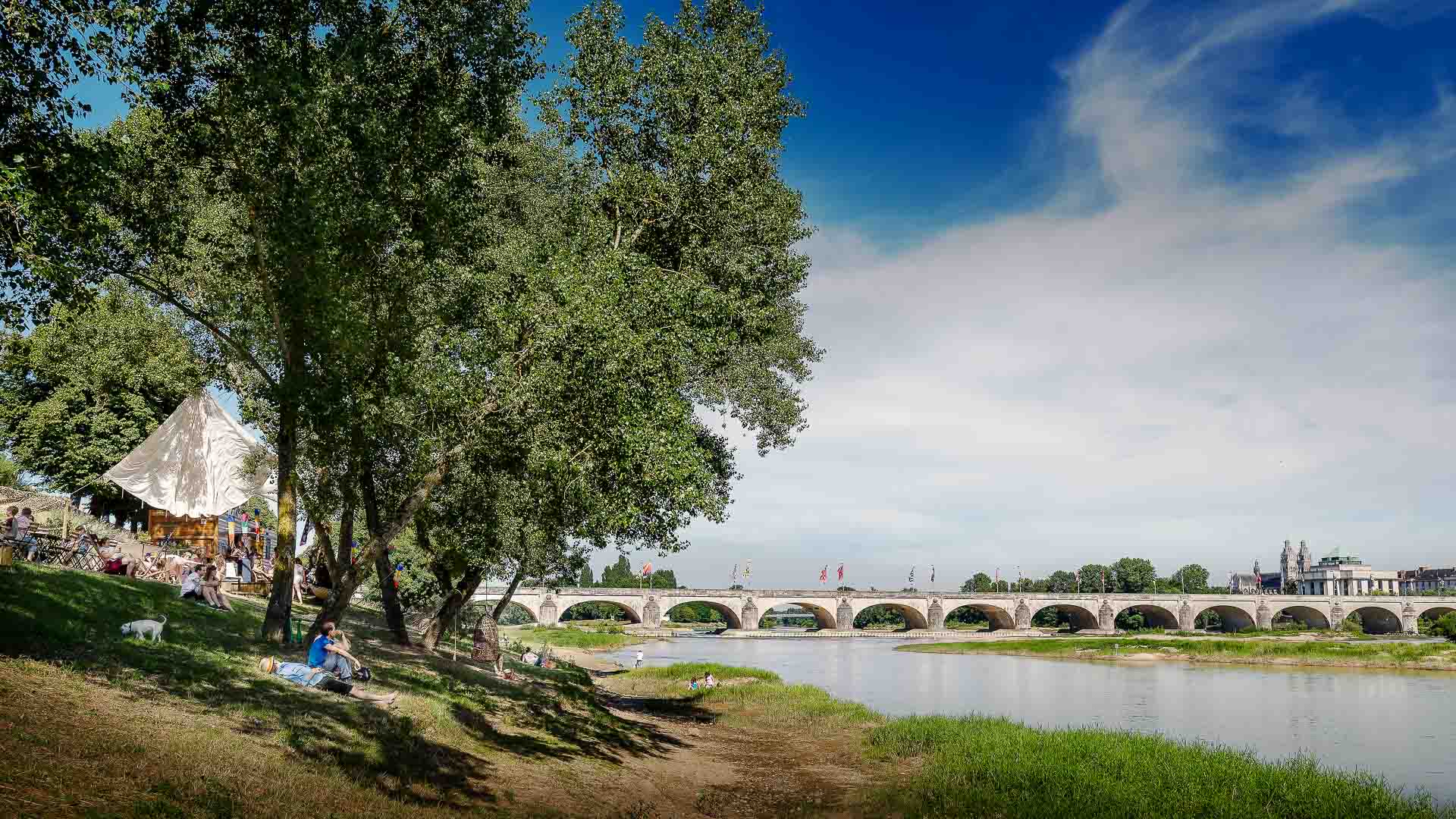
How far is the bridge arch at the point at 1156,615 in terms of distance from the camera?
138 meters

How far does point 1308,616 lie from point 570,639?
124 m

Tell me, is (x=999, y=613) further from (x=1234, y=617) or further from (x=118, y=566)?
(x=118, y=566)

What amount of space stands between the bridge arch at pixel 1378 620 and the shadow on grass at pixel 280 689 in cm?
15944

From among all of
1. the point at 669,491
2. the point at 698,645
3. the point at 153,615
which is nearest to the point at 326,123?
the point at 669,491

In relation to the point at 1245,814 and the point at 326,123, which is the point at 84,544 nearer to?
the point at 326,123

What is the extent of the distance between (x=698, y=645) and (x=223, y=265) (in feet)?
306

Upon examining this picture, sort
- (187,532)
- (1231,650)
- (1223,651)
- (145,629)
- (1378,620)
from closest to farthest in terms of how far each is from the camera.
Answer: (145,629) → (187,532) → (1223,651) → (1231,650) → (1378,620)

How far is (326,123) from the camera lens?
15906 mm

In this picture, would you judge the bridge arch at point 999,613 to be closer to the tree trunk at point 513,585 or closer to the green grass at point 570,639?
the green grass at point 570,639

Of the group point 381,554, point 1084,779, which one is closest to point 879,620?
point 1084,779

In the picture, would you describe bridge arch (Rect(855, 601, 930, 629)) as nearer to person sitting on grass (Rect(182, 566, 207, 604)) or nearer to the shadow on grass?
the shadow on grass

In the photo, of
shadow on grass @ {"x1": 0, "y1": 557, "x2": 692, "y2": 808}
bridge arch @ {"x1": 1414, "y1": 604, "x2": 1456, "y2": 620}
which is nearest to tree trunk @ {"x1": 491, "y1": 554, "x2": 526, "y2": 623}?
shadow on grass @ {"x1": 0, "y1": 557, "x2": 692, "y2": 808}

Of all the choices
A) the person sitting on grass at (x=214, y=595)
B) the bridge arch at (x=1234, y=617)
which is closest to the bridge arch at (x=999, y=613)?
the bridge arch at (x=1234, y=617)

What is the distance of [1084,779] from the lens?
800 inches
